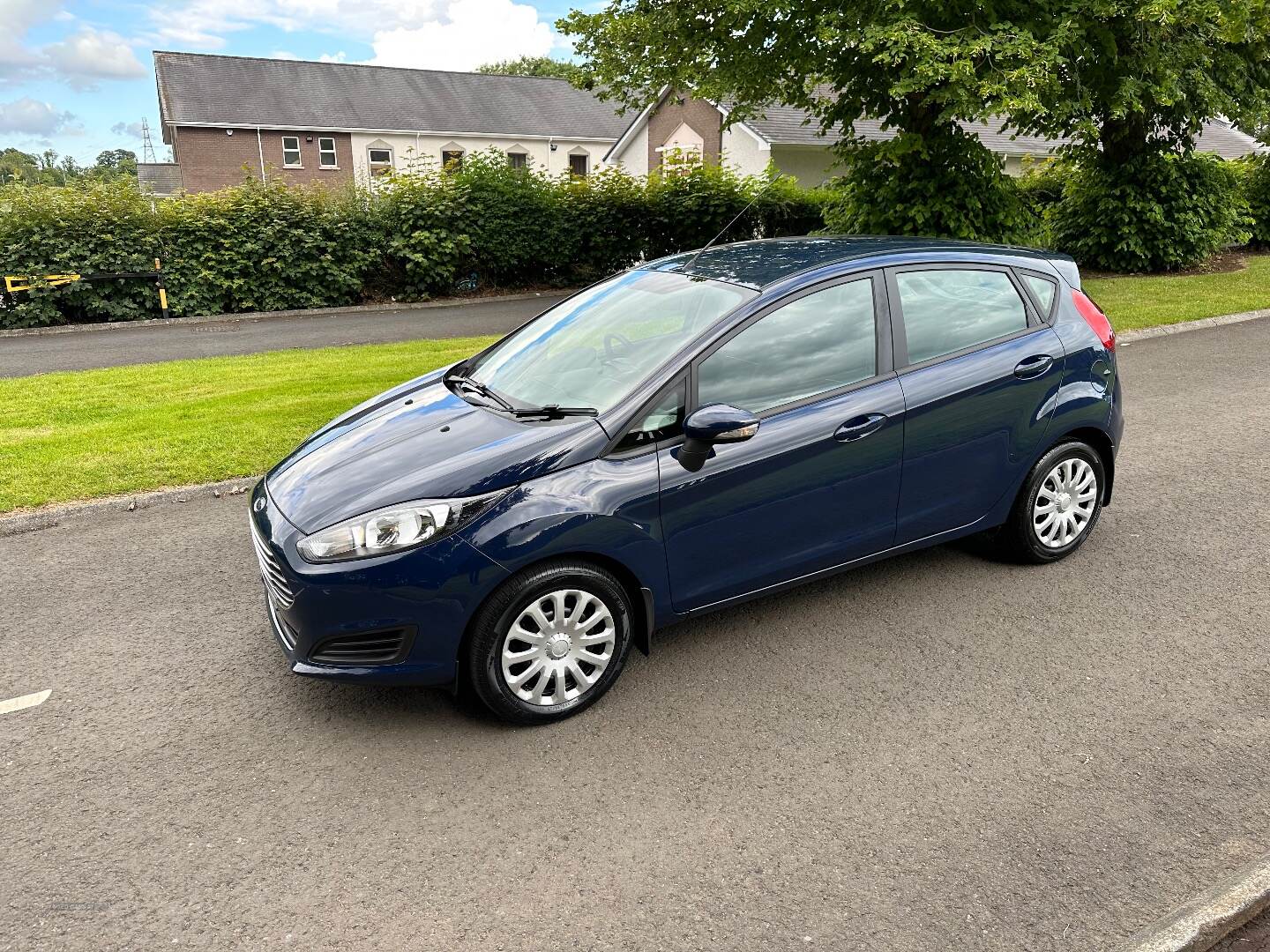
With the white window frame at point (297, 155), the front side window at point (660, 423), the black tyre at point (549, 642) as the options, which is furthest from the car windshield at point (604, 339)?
the white window frame at point (297, 155)

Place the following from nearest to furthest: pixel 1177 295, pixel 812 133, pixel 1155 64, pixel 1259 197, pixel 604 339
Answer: pixel 604 339, pixel 1155 64, pixel 1177 295, pixel 1259 197, pixel 812 133

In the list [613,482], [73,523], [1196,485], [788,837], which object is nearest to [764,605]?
[613,482]

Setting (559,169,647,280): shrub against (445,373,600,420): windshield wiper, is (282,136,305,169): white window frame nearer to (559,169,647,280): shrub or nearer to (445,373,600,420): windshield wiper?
(559,169,647,280): shrub

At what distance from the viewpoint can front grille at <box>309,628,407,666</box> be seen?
3535 millimetres

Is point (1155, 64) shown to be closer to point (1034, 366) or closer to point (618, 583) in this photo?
point (1034, 366)

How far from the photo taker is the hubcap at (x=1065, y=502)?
495 cm

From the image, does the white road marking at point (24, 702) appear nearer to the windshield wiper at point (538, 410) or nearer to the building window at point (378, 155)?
the windshield wiper at point (538, 410)

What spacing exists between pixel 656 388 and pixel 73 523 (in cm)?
438

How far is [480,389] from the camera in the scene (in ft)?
15.0

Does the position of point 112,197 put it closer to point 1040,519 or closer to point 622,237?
point 622,237

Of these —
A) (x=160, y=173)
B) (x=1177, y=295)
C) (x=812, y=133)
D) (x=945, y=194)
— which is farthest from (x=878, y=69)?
(x=160, y=173)

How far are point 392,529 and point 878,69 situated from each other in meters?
11.7

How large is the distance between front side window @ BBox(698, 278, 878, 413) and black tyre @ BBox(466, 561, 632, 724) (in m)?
0.93

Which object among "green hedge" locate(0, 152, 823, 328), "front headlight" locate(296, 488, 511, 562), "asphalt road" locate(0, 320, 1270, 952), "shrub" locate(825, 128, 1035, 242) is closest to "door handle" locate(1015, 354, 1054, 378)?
"asphalt road" locate(0, 320, 1270, 952)
